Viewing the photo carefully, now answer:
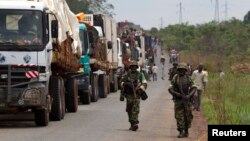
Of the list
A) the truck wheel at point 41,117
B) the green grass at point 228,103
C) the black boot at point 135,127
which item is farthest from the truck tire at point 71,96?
the black boot at point 135,127

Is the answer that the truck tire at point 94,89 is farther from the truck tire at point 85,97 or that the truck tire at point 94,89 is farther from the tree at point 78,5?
the tree at point 78,5

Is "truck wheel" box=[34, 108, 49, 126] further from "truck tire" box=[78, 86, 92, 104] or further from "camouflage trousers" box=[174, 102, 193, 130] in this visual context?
"truck tire" box=[78, 86, 92, 104]

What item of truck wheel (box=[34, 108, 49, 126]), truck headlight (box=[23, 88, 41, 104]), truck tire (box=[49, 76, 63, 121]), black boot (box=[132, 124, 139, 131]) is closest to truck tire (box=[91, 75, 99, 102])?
truck tire (box=[49, 76, 63, 121])

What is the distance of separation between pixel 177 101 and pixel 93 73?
15194mm

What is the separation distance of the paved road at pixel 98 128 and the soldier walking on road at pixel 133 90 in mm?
483

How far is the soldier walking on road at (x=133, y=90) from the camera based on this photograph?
19.2 meters

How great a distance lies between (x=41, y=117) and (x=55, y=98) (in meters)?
1.55

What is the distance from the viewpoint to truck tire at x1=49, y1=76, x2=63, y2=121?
21.7 metres

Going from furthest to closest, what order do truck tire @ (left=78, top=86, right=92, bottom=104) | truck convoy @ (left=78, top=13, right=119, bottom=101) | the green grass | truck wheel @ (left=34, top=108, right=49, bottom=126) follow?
truck convoy @ (left=78, top=13, right=119, bottom=101)
truck tire @ (left=78, top=86, right=92, bottom=104)
the green grass
truck wheel @ (left=34, top=108, right=49, bottom=126)

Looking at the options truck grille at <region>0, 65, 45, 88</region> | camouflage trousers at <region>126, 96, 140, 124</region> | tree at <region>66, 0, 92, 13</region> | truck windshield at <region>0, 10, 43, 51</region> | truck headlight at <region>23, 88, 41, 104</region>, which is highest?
tree at <region>66, 0, 92, 13</region>

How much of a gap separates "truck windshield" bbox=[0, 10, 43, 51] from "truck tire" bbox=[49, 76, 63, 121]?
2229 mm

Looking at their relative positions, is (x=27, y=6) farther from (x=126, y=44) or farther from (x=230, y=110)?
(x=126, y=44)

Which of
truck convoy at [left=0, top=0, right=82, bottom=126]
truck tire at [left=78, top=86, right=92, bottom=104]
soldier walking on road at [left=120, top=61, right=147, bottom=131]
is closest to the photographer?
soldier walking on road at [left=120, top=61, right=147, bottom=131]

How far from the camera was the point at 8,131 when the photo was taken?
19062 mm
